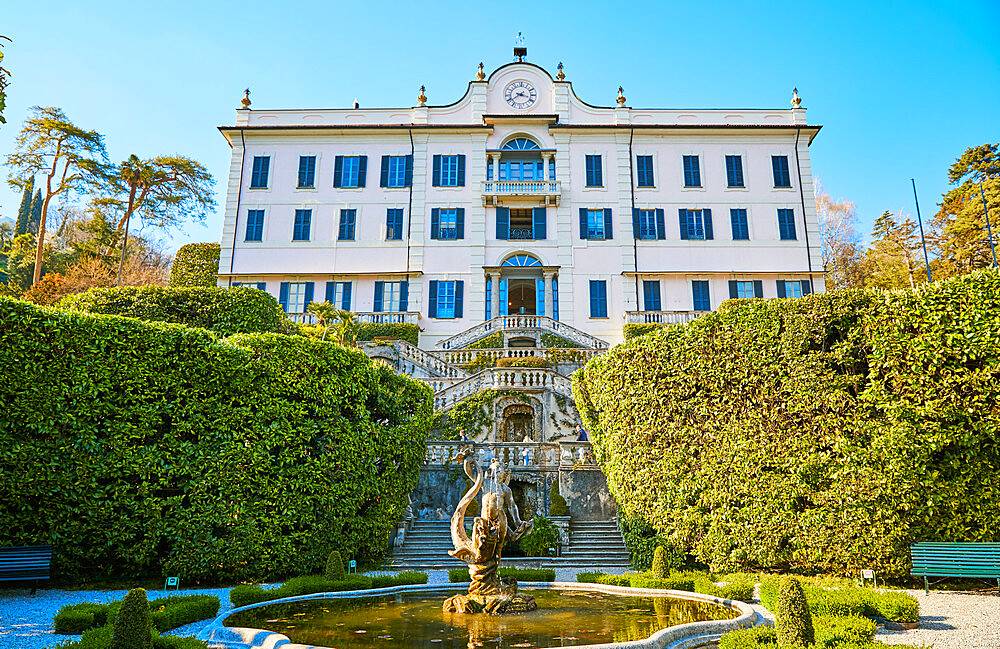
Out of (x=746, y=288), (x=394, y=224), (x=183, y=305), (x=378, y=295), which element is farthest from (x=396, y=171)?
(x=746, y=288)

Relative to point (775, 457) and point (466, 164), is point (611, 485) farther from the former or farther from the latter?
point (466, 164)

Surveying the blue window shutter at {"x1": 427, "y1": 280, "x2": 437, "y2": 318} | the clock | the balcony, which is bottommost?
the blue window shutter at {"x1": 427, "y1": 280, "x2": 437, "y2": 318}

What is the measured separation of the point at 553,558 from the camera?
16.1m

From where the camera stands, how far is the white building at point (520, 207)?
3534 cm

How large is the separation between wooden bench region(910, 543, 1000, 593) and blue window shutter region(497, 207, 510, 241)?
90.8ft

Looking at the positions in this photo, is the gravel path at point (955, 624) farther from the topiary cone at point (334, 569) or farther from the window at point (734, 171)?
the window at point (734, 171)

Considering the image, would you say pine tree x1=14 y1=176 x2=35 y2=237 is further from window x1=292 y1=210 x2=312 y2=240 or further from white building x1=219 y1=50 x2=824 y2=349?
window x1=292 y1=210 x2=312 y2=240

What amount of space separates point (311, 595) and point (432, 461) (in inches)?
308

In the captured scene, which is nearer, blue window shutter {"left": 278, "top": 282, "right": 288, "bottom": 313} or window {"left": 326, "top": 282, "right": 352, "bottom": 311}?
window {"left": 326, "top": 282, "right": 352, "bottom": 311}

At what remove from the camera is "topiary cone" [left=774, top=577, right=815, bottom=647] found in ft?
24.0

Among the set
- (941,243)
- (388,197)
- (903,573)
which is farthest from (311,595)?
(941,243)

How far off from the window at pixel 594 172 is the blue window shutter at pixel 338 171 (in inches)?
567

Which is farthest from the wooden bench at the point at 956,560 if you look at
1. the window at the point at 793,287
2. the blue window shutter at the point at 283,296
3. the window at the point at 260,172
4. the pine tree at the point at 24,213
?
the pine tree at the point at 24,213

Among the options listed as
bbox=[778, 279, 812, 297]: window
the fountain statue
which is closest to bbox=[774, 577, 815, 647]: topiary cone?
the fountain statue
